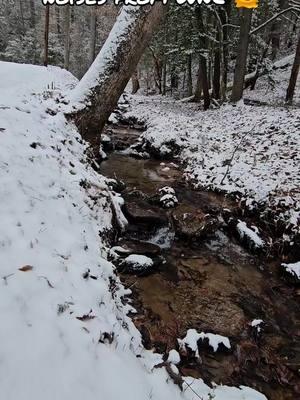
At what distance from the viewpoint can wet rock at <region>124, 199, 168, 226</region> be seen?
6.52 metres

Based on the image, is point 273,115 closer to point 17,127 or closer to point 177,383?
point 17,127

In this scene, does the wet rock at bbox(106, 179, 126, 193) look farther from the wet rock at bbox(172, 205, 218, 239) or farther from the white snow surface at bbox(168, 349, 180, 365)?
the white snow surface at bbox(168, 349, 180, 365)

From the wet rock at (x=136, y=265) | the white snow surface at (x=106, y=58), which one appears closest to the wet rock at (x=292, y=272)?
the wet rock at (x=136, y=265)

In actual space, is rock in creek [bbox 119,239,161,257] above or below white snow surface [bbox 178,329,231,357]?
above

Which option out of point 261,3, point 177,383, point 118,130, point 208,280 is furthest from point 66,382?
point 261,3

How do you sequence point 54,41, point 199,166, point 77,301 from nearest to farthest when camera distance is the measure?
point 77,301 → point 199,166 → point 54,41

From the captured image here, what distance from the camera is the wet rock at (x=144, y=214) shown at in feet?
21.4

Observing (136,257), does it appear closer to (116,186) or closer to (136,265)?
(136,265)

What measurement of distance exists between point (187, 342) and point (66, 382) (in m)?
1.86

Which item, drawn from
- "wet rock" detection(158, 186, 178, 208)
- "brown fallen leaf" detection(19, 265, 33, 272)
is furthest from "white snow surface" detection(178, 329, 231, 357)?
"wet rock" detection(158, 186, 178, 208)

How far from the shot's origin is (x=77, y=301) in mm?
2973

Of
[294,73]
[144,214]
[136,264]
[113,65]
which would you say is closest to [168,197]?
[144,214]

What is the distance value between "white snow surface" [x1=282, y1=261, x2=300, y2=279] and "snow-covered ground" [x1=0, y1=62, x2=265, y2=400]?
91.2 inches

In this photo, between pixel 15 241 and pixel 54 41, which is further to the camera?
pixel 54 41
